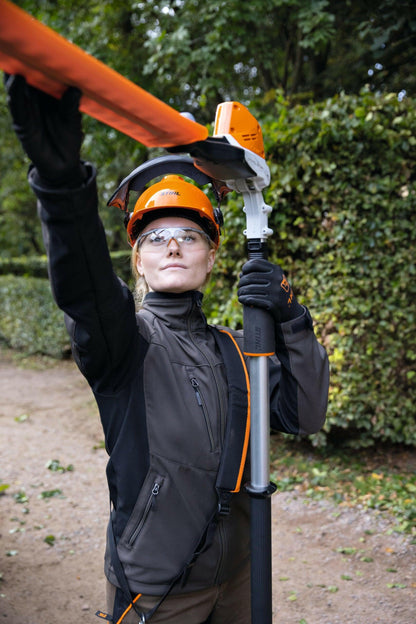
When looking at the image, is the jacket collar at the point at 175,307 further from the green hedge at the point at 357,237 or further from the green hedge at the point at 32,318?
the green hedge at the point at 32,318

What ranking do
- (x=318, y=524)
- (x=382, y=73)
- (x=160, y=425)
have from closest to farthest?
(x=160, y=425), (x=318, y=524), (x=382, y=73)

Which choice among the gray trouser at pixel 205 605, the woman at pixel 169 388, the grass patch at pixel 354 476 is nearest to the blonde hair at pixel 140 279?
the woman at pixel 169 388

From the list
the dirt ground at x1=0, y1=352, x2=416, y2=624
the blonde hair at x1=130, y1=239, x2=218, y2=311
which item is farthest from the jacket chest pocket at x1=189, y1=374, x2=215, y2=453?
the dirt ground at x1=0, y1=352, x2=416, y2=624

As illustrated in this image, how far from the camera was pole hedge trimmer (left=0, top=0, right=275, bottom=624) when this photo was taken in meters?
0.99

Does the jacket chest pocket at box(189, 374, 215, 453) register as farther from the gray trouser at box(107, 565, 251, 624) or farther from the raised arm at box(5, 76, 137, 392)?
the gray trouser at box(107, 565, 251, 624)

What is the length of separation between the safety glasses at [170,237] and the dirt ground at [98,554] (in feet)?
8.81

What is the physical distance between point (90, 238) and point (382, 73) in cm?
662

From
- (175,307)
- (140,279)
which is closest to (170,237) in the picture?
(175,307)

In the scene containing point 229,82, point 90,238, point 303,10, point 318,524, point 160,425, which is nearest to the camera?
point 90,238

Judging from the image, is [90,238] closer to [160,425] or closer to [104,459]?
[160,425]

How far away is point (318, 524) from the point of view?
4.42 metres

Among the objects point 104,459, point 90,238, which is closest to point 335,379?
point 104,459

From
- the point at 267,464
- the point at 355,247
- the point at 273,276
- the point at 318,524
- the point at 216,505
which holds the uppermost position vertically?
the point at 355,247

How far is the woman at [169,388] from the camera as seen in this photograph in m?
1.39
